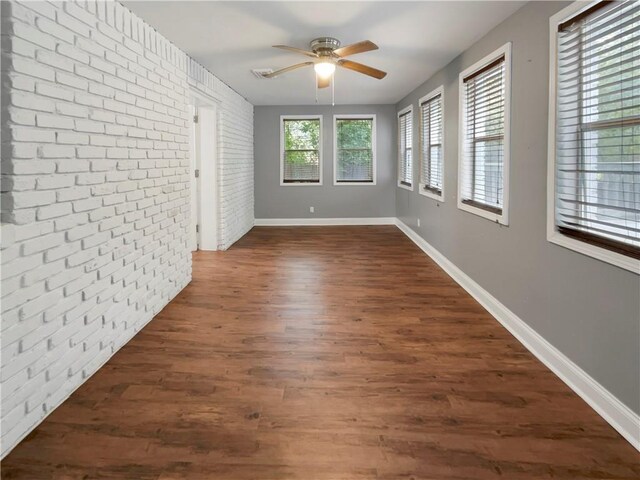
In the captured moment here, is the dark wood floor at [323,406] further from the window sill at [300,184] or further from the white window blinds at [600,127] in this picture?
the window sill at [300,184]

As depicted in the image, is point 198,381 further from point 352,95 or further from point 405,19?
point 352,95

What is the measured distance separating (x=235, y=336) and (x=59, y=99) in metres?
1.85

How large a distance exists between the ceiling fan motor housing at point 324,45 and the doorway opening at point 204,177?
7.86 feet

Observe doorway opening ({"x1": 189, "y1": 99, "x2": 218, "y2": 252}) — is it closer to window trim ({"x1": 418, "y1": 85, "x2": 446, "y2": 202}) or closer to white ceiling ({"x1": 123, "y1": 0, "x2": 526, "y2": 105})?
white ceiling ({"x1": 123, "y1": 0, "x2": 526, "y2": 105})

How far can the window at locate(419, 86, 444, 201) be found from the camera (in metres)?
5.54

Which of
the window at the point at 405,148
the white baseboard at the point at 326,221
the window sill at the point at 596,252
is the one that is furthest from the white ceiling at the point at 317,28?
the white baseboard at the point at 326,221

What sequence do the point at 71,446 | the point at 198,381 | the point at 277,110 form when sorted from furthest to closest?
the point at 277,110 → the point at 198,381 → the point at 71,446

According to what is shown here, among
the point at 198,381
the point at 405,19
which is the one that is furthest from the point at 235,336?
the point at 405,19

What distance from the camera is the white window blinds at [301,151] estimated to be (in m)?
8.84

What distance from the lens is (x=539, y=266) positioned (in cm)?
297

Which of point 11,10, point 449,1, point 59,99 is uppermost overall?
point 449,1

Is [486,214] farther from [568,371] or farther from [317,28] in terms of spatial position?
[317,28]

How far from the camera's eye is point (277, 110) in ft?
28.5

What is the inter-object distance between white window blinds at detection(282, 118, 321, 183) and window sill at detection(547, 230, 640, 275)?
6488mm
